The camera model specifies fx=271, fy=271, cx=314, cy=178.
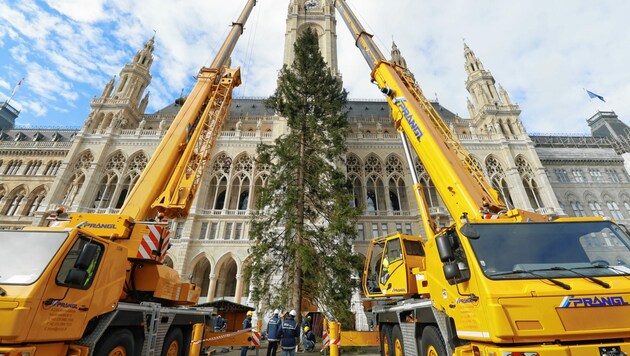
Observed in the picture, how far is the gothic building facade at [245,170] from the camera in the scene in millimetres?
22984

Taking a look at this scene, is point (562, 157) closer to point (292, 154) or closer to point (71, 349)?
point (292, 154)

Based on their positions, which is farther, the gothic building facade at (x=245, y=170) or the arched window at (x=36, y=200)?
the arched window at (x=36, y=200)

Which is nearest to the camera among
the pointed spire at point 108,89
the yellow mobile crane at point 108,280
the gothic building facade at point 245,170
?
the yellow mobile crane at point 108,280

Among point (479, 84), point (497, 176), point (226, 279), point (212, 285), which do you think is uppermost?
point (479, 84)

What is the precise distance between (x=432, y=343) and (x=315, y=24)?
37086mm

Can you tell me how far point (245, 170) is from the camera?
25547 mm

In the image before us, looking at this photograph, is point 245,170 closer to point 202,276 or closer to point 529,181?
point 202,276

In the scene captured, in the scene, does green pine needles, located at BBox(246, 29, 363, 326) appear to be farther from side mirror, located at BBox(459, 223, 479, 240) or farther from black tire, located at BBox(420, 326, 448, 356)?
side mirror, located at BBox(459, 223, 479, 240)

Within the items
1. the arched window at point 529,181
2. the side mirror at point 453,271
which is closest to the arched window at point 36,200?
the side mirror at point 453,271

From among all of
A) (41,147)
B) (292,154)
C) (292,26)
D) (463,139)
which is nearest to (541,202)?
(463,139)

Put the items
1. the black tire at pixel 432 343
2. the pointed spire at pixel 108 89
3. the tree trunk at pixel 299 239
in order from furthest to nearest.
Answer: the pointed spire at pixel 108 89
the tree trunk at pixel 299 239
the black tire at pixel 432 343

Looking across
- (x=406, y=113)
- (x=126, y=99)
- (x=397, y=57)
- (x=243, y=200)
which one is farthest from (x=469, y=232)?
(x=397, y=57)

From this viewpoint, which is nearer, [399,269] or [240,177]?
[399,269]

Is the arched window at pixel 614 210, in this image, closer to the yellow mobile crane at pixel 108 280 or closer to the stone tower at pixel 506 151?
the stone tower at pixel 506 151
